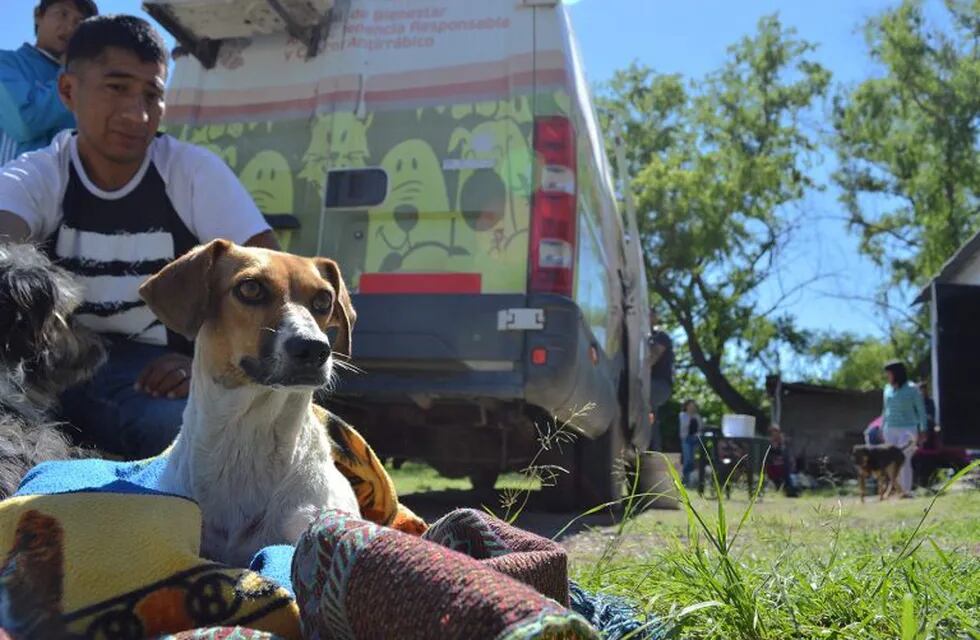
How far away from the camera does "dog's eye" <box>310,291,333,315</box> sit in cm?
240

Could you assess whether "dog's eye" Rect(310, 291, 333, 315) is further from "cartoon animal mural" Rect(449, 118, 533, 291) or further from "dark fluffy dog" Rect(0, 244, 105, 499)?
"cartoon animal mural" Rect(449, 118, 533, 291)

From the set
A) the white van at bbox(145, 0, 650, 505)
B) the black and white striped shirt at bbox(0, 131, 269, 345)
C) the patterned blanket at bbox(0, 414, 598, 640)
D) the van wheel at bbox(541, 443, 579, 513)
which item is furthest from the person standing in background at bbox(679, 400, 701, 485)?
the patterned blanket at bbox(0, 414, 598, 640)

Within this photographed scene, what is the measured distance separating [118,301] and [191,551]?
1707mm

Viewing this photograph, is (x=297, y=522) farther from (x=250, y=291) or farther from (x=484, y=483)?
(x=484, y=483)

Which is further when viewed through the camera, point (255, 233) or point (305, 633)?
point (255, 233)

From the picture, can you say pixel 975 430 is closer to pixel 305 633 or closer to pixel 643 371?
pixel 643 371

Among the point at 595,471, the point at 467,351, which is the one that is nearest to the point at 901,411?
the point at 595,471

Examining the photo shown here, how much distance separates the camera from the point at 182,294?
7.54ft

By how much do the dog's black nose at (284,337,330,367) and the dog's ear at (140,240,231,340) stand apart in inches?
11.2

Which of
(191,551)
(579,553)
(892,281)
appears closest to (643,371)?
(579,553)

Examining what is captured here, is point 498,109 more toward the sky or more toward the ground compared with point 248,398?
more toward the sky

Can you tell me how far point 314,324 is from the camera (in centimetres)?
228

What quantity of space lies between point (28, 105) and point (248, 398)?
2.29 m

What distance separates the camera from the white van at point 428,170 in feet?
17.5
